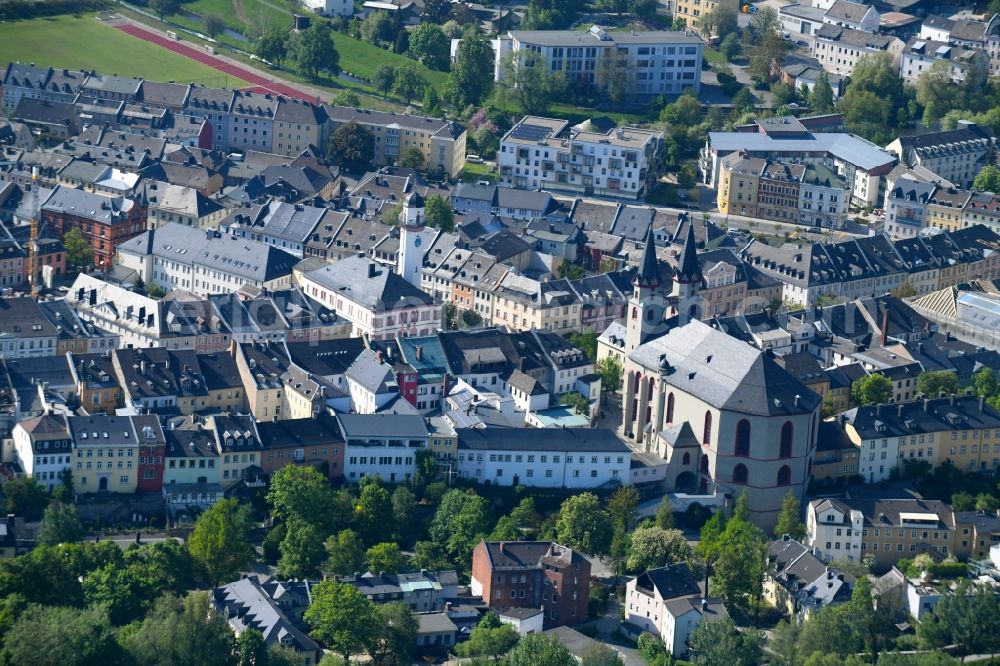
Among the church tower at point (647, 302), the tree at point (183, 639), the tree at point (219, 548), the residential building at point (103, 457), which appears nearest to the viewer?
the tree at point (183, 639)

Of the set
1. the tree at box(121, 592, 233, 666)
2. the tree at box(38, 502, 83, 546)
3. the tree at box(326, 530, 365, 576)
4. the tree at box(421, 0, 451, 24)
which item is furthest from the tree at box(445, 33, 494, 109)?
the tree at box(121, 592, 233, 666)

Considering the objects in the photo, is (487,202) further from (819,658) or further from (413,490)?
(819,658)

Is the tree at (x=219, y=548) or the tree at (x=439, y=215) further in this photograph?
the tree at (x=439, y=215)

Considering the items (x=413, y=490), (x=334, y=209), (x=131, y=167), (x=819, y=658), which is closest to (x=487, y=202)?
(x=334, y=209)

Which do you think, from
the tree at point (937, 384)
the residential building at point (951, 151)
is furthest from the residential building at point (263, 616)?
the residential building at point (951, 151)

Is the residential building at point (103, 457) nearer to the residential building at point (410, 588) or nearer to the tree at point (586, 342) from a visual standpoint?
the residential building at point (410, 588)

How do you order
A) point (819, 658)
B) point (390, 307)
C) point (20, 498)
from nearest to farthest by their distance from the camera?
1. point (819, 658)
2. point (20, 498)
3. point (390, 307)

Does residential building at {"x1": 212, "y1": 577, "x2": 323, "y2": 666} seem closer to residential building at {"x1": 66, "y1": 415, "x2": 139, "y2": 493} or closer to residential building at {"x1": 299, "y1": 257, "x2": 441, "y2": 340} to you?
residential building at {"x1": 66, "y1": 415, "x2": 139, "y2": 493}
